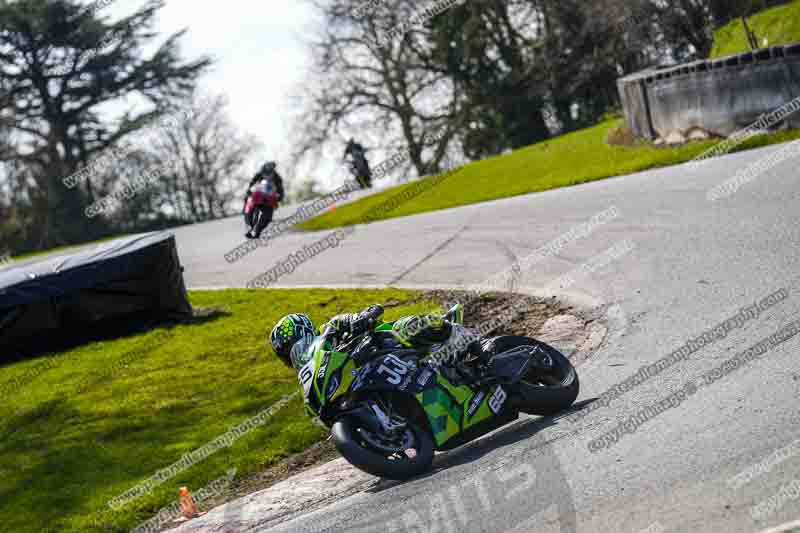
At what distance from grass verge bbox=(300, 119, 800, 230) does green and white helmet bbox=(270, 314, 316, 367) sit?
12.4 metres

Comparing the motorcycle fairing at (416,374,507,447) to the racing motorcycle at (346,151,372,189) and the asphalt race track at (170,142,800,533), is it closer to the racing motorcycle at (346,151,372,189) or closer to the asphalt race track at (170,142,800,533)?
the asphalt race track at (170,142,800,533)

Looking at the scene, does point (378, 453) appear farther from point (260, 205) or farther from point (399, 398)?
point (260, 205)

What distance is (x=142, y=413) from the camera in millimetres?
12164

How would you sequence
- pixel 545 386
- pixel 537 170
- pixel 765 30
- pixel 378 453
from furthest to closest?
pixel 537 170 < pixel 765 30 < pixel 545 386 < pixel 378 453

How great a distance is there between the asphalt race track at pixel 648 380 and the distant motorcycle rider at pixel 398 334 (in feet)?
2.45

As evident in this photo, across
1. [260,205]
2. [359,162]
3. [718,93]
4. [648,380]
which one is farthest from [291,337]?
[359,162]

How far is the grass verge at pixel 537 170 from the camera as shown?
20.9 meters

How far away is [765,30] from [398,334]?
2127 centimetres

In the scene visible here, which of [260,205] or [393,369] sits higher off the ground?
[260,205]

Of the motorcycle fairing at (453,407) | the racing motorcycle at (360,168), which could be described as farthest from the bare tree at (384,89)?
the motorcycle fairing at (453,407)

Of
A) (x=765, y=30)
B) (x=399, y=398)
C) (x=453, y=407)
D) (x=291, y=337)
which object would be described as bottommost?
(x=453, y=407)

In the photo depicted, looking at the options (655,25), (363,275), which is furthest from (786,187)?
(655,25)

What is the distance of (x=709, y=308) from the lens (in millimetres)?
10250

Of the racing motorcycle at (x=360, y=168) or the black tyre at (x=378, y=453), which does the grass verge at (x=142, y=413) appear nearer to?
the black tyre at (x=378, y=453)
